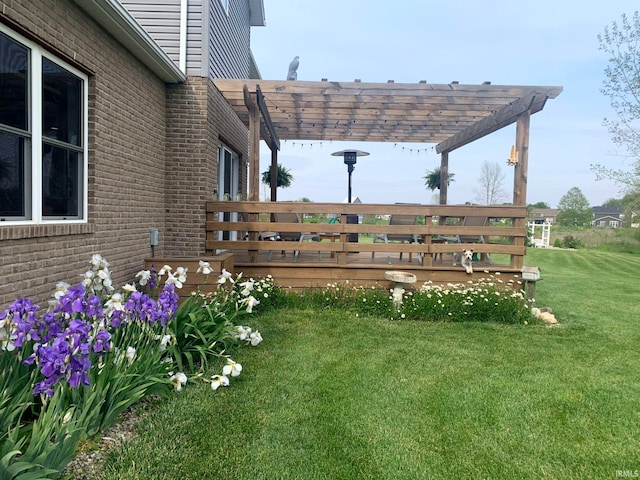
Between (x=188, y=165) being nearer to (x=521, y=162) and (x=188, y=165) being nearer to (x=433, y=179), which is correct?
(x=521, y=162)

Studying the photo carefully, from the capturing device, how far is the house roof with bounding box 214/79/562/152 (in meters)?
6.68

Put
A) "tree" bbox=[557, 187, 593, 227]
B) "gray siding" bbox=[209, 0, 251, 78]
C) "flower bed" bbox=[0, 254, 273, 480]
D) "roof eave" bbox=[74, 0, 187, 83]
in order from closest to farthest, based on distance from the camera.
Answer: "flower bed" bbox=[0, 254, 273, 480], "roof eave" bbox=[74, 0, 187, 83], "gray siding" bbox=[209, 0, 251, 78], "tree" bbox=[557, 187, 593, 227]

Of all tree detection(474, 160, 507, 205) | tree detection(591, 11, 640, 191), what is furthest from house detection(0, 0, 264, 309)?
tree detection(474, 160, 507, 205)

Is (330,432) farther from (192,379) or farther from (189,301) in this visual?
(189,301)

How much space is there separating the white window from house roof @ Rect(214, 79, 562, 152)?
10.0ft

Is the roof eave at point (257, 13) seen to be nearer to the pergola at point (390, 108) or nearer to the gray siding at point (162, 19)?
the pergola at point (390, 108)

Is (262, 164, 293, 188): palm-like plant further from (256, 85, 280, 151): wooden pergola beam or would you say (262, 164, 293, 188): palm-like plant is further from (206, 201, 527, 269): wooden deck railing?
(206, 201, 527, 269): wooden deck railing

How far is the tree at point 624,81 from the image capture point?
539 inches

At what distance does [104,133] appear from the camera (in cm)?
470

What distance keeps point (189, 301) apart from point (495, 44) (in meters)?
11.4

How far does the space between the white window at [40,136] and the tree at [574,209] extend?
4898 centimetres

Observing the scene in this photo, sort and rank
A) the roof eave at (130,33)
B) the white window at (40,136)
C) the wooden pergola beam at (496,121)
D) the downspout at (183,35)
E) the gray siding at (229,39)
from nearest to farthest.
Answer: the white window at (40,136) → the roof eave at (130,33) → the downspout at (183,35) → the wooden pergola beam at (496,121) → the gray siding at (229,39)

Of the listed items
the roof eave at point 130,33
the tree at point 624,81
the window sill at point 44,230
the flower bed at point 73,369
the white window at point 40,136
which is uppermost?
the tree at point 624,81

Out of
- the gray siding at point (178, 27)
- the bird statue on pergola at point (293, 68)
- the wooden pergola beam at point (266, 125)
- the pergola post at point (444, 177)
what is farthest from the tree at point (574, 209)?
the gray siding at point (178, 27)
